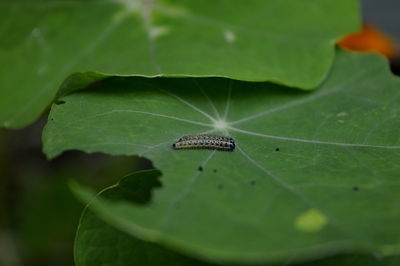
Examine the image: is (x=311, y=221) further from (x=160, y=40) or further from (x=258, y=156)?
(x=160, y=40)

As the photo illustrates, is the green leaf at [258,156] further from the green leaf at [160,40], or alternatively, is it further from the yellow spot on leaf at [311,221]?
the green leaf at [160,40]

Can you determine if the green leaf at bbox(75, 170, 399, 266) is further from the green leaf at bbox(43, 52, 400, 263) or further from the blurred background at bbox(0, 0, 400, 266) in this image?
the blurred background at bbox(0, 0, 400, 266)

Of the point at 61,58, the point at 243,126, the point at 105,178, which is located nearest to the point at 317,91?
the point at 243,126

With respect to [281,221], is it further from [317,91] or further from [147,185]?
[317,91]

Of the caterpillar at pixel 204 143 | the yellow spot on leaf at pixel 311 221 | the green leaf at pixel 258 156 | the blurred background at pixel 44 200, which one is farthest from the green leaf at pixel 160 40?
the yellow spot on leaf at pixel 311 221

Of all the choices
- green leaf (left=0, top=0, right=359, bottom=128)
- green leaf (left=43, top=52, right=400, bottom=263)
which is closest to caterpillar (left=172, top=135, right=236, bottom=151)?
green leaf (left=43, top=52, right=400, bottom=263)
